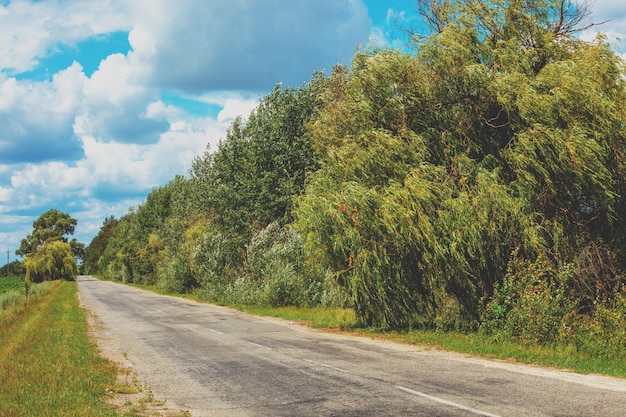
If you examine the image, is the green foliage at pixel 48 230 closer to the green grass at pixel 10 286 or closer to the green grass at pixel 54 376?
the green grass at pixel 10 286

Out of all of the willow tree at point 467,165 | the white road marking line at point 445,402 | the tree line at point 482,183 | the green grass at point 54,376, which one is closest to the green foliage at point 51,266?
the green grass at point 54,376

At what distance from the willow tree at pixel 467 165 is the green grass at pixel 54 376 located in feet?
26.6

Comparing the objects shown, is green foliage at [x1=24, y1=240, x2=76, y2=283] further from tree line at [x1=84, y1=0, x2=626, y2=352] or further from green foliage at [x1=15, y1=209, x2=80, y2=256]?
tree line at [x1=84, y1=0, x2=626, y2=352]

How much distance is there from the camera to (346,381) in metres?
10.6

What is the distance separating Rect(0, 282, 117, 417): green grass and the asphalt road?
0.99 metres

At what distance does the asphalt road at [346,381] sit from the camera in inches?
333

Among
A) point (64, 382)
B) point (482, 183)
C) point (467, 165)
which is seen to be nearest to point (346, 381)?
point (64, 382)

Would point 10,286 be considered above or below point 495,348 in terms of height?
below

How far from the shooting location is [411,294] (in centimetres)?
1841

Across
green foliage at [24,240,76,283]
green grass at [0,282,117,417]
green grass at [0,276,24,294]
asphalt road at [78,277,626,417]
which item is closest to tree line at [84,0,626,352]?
asphalt road at [78,277,626,417]

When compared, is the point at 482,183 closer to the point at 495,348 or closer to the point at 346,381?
the point at 495,348

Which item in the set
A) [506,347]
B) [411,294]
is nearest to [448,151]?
[411,294]

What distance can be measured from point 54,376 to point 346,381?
5.61m

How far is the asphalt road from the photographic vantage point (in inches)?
333
